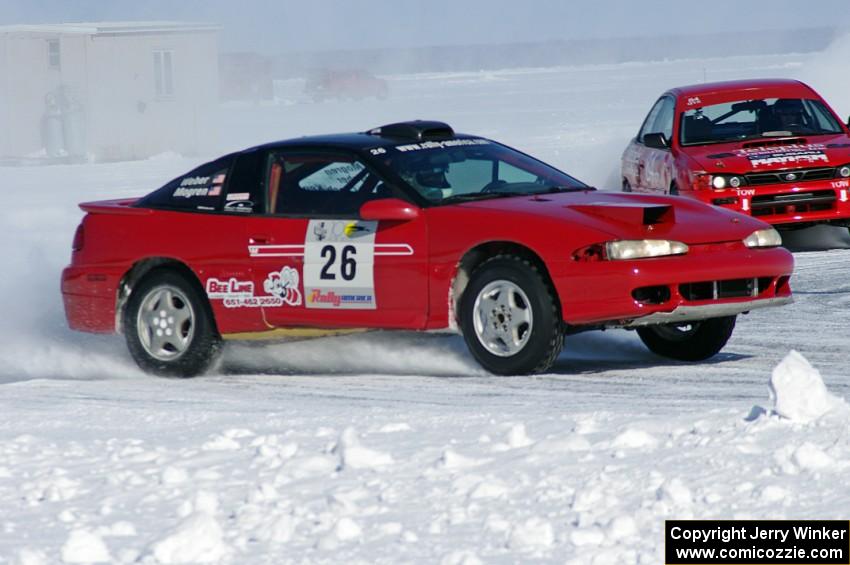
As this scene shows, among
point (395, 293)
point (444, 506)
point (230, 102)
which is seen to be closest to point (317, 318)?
point (395, 293)

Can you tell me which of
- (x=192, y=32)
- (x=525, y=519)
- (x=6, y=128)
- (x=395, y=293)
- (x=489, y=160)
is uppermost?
(x=192, y=32)

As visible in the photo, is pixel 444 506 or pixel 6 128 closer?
pixel 444 506

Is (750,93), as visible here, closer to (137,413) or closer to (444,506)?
(137,413)

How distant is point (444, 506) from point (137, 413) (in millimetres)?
2603

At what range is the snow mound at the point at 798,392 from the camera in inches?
230

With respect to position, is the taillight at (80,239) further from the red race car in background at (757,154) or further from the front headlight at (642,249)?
the red race car in background at (757,154)

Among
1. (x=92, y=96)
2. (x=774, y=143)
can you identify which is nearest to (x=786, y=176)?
(x=774, y=143)

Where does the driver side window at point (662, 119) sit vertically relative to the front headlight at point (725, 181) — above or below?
above

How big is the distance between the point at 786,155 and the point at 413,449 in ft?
26.1

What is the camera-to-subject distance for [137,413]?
24.2 feet

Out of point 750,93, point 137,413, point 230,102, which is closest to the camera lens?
point 137,413

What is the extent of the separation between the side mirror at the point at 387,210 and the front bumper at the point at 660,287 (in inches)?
32.7

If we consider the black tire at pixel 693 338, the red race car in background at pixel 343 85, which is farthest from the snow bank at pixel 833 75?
the red race car in background at pixel 343 85

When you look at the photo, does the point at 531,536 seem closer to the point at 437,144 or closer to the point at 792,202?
the point at 437,144
